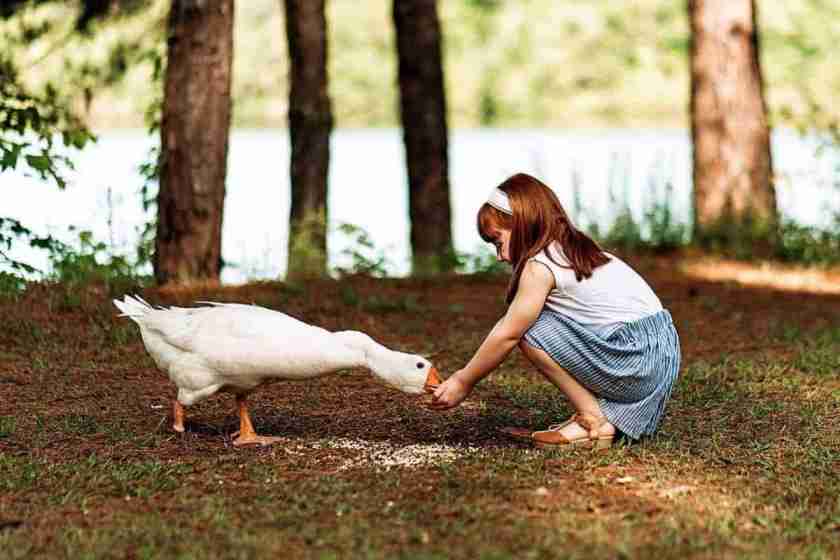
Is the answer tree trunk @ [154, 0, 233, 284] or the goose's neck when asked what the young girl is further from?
tree trunk @ [154, 0, 233, 284]

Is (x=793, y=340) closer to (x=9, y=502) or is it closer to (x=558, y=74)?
(x=9, y=502)

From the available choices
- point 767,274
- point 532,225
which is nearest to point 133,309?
point 532,225

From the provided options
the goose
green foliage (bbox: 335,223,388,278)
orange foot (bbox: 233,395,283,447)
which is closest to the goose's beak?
the goose

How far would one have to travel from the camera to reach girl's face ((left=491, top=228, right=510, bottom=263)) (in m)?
5.04

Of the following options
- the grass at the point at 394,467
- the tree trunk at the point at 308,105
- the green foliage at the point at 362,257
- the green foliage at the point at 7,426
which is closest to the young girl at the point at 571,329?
the grass at the point at 394,467

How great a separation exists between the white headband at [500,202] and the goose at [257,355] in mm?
664

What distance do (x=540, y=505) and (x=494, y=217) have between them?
1244 mm

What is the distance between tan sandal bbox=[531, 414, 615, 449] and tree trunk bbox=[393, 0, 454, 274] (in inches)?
249

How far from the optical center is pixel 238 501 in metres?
4.39

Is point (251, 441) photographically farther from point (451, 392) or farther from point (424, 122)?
point (424, 122)

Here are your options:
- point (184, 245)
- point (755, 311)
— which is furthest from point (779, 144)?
point (184, 245)

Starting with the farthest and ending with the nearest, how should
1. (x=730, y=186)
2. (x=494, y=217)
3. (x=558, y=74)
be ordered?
(x=558, y=74) → (x=730, y=186) → (x=494, y=217)

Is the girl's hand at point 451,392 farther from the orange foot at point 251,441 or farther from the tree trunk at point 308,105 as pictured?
the tree trunk at point 308,105

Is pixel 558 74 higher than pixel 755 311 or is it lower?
higher
